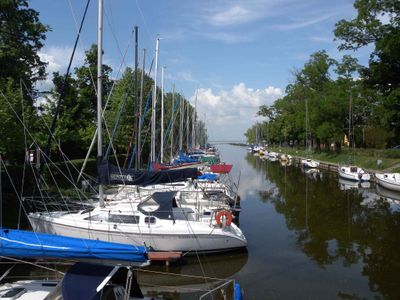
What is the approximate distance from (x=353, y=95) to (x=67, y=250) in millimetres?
66931

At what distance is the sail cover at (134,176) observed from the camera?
18.5 m

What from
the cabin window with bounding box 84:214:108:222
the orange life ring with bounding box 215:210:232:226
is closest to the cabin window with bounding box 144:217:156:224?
the cabin window with bounding box 84:214:108:222

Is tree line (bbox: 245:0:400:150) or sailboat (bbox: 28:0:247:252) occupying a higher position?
tree line (bbox: 245:0:400:150)

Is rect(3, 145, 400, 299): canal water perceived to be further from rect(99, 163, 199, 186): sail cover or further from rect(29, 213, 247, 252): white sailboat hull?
rect(99, 163, 199, 186): sail cover

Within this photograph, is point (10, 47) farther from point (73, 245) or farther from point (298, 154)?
point (298, 154)

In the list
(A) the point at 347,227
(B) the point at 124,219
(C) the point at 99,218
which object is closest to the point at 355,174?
(A) the point at 347,227

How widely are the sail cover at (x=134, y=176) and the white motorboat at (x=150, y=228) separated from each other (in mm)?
1178

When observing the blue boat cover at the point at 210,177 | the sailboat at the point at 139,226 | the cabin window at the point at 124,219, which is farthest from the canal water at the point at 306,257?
the blue boat cover at the point at 210,177

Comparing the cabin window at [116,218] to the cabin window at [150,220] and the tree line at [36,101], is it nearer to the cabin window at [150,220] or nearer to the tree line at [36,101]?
the cabin window at [150,220]

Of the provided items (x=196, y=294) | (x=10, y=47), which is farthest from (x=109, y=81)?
(x=196, y=294)

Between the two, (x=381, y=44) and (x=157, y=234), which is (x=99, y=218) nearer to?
(x=157, y=234)

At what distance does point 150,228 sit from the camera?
56.2 ft

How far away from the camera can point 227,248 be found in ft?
59.8

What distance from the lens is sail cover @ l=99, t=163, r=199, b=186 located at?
1852 cm
